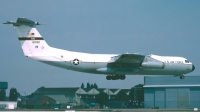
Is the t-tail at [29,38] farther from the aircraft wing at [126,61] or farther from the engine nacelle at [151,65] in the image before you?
the engine nacelle at [151,65]

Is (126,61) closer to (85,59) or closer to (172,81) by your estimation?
(85,59)

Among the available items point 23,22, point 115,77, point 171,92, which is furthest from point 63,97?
point 23,22

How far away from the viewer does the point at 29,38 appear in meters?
37.9

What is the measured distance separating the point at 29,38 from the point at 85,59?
551cm

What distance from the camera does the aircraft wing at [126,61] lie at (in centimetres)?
3809

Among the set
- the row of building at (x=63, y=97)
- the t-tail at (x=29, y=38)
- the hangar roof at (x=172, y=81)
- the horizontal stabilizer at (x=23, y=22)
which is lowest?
the row of building at (x=63, y=97)

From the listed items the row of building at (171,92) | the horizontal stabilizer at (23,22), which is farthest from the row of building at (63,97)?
the horizontal stabilizer at (23,22)

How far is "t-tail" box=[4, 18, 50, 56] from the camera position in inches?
1476

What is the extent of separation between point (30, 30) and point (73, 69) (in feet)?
17.5

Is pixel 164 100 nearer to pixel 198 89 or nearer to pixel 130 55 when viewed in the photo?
pixel 198 89

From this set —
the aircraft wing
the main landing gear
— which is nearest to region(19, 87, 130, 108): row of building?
the main landing gear

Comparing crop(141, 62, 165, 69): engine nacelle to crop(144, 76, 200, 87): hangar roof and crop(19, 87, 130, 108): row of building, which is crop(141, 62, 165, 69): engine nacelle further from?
crop(19, 87, 130, 108): row of building

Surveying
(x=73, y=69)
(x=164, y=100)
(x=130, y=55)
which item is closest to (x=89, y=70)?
(x=73, y=69)

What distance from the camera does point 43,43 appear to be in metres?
38.3
